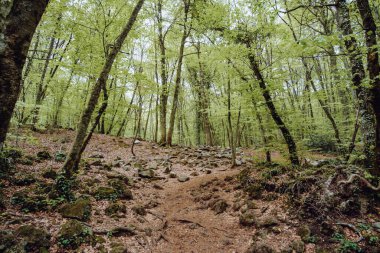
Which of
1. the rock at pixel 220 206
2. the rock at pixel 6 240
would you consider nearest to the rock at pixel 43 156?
the rock at pixel 6 240

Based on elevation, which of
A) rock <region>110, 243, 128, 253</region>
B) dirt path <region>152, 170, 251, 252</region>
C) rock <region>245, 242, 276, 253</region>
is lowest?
dirt path <region>152, 170, 251, 252</region>

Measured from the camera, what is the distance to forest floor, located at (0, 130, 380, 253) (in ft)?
14.0

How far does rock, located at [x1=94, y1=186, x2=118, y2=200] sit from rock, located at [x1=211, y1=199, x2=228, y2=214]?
3232 mm

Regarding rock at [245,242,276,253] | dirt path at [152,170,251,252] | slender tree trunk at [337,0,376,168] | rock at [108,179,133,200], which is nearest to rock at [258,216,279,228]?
dirt path at [152,170,251,252]

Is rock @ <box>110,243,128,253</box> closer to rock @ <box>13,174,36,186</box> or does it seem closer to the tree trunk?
the tree trunk

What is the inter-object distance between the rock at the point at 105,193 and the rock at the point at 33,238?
2.37 meters

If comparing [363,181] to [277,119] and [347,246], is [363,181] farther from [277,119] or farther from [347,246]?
[277,119]

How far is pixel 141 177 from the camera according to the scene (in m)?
9.92

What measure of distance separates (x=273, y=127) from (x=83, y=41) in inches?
421

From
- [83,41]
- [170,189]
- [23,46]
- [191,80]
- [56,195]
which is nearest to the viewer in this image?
[23,46]

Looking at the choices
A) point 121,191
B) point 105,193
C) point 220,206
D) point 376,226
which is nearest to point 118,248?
point 105,193

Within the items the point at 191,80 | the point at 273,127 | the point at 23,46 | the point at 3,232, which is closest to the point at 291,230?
the point at 273,127

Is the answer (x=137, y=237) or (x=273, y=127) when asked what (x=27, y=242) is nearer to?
(x=137, y=237)

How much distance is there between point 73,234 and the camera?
13.9ft
